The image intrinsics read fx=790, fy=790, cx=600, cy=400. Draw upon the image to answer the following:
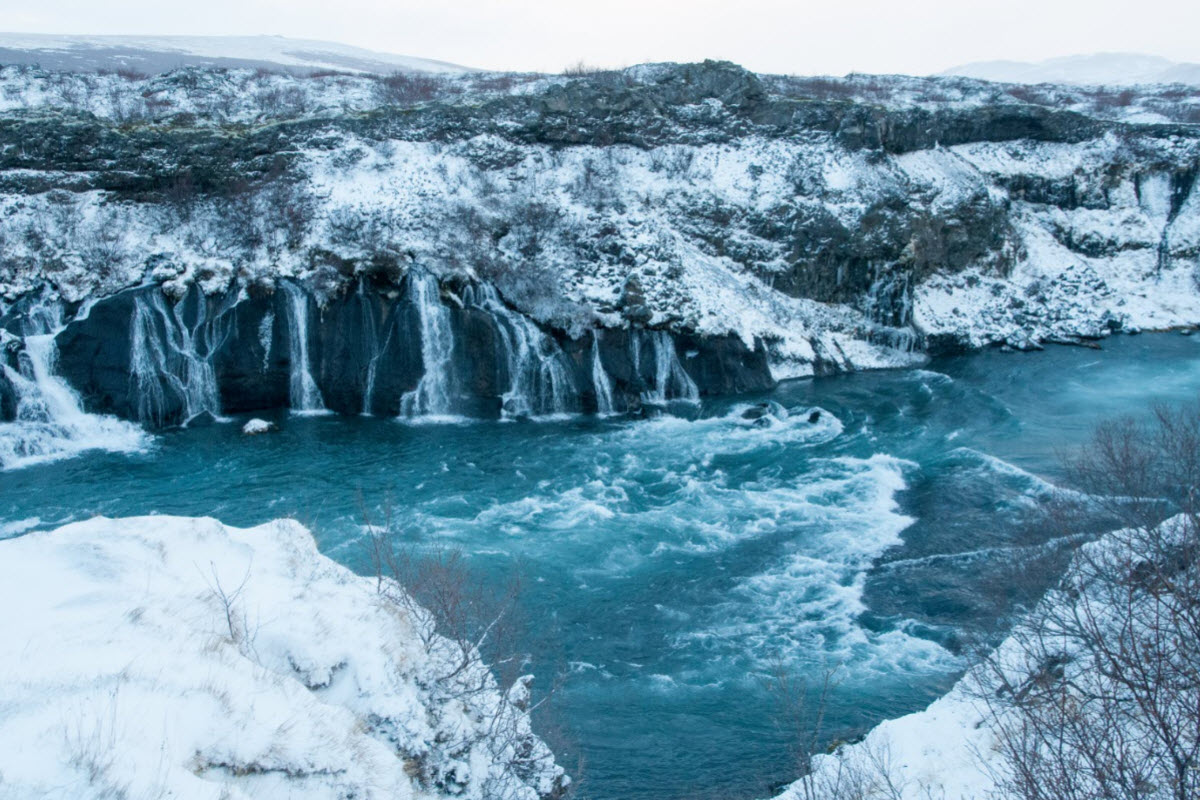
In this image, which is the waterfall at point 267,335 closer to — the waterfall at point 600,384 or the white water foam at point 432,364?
the white water foam at point 432,364

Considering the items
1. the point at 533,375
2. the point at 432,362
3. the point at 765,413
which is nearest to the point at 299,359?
the point at 432,362

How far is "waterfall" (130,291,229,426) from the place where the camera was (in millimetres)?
26766

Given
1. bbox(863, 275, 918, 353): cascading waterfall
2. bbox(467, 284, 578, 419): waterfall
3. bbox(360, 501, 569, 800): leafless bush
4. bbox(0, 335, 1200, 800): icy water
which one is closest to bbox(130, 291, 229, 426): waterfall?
bbox(0, 335, 1200, 800): icy water

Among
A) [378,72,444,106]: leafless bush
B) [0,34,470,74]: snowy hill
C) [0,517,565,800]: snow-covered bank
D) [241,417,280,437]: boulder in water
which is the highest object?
[0,34,470,74]: snowy hill

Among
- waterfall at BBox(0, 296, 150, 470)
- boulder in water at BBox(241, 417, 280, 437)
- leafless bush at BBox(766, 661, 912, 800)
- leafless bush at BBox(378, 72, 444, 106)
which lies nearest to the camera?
leafless bush at BBox(766, 661, 912, 800)

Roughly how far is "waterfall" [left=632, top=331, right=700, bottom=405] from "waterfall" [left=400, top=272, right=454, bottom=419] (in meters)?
6.84

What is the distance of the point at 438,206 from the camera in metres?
33.4

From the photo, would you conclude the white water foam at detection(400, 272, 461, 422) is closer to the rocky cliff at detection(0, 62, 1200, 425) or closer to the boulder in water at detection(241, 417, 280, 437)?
the rocky cliff at detection(0, 62, 1200, 425)

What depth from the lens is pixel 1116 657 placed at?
7078mm

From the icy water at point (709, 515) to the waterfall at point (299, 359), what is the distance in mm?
1158

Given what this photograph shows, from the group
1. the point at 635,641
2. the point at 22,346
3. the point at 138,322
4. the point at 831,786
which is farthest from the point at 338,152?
the point at 831,786

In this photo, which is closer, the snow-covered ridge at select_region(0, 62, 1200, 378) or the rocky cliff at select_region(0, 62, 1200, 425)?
the rocky cliff at select_region(0, 62, 1200, 425)

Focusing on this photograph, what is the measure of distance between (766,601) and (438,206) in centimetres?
2365

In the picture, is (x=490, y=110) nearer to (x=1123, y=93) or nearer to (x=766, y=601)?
(x=766, y=601)
